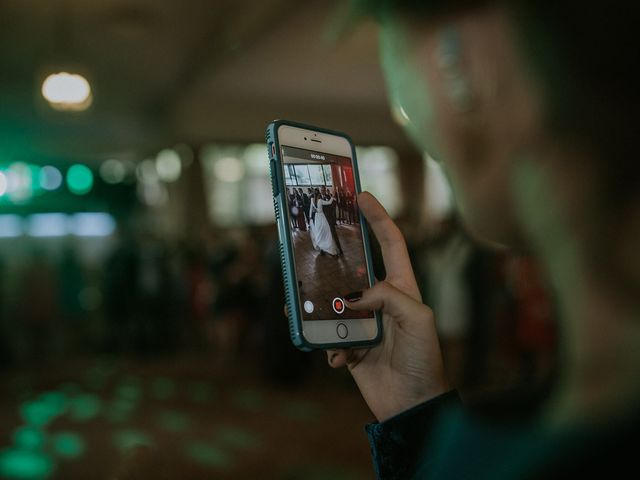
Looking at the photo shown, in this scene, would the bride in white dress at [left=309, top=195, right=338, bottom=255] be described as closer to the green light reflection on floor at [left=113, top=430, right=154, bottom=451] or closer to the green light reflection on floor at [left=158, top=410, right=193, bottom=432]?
the green light reflection on floor at [left=113, top=430, right=154, bottom=451]

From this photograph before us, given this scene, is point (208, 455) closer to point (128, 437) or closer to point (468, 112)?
point (128, 437)

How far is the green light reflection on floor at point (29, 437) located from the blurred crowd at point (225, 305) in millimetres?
1907

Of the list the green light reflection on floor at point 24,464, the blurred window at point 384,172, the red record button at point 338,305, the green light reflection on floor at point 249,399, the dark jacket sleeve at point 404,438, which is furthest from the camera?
the blurred window at point 384,172

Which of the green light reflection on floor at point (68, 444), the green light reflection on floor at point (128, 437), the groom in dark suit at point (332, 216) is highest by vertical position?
the groom in dark suit at point (332, 216)

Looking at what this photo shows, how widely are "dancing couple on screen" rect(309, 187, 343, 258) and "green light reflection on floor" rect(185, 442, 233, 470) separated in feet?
9.48

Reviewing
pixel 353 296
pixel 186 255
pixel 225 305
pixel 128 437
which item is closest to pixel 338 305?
pixel 353 296

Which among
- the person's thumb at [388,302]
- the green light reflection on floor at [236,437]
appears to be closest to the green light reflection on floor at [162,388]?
the green light reflection on floor at [236,437]

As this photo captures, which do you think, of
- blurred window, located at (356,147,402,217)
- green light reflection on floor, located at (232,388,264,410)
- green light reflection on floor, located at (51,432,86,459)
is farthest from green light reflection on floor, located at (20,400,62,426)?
blurred window, located at (356,147,402,217)

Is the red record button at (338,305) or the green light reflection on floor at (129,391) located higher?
the red record button at (338,305)

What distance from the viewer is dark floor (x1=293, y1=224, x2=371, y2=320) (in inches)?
35.7

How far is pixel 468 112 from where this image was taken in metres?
0.45

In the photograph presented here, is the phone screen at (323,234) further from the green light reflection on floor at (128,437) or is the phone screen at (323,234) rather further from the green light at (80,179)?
the green light at (80,179)

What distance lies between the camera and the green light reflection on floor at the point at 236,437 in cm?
397

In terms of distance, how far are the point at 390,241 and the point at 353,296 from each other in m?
0.09
